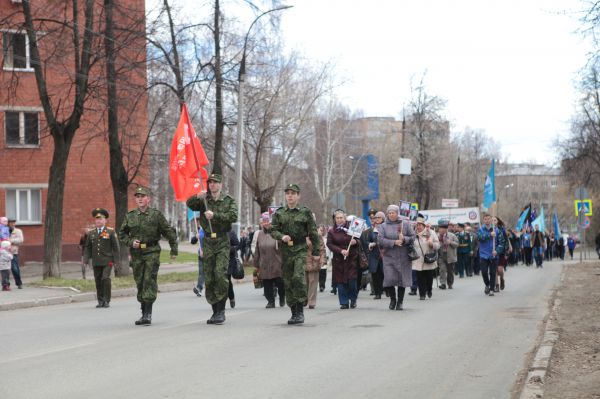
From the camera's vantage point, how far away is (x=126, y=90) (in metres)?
27.2

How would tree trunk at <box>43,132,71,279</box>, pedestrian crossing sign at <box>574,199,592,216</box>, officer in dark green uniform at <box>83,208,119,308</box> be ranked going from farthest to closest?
pedestrian crossing sign at <box>574,199,592,216</box>
tree trunk at <box>43,132,71,279</box>
officer in dark green uniform at <box>83,208,119,308</box>

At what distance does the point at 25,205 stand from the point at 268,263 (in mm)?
22097

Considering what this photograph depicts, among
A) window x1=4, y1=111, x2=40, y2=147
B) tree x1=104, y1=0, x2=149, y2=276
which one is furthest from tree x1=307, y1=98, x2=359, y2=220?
tree x1=104, y1=0, x2=149, y2=276

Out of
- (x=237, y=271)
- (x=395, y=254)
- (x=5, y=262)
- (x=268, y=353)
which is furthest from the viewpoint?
(x=5, y=262)

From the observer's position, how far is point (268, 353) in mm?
10250

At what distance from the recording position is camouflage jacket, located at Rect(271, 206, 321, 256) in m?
13.2

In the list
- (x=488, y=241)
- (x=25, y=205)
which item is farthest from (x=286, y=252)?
(x=25, y=205)

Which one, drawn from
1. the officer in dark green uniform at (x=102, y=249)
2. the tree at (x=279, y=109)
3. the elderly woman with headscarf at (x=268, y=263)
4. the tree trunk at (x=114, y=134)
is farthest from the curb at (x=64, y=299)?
the tree at (x=279, y=109)

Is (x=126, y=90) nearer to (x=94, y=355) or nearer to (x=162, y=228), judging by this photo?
(x=162, y=228)

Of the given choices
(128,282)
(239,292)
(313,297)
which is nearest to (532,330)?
(313,297)

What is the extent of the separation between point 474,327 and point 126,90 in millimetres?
16497

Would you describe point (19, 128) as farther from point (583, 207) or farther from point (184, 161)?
point (583, 207)

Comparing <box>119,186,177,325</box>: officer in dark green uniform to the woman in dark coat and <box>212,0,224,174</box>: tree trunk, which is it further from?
<box>212,0,224,174</box>: tree trunk

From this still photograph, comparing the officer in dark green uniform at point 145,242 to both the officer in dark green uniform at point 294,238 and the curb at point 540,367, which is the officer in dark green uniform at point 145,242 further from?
the curb at point 540,367
